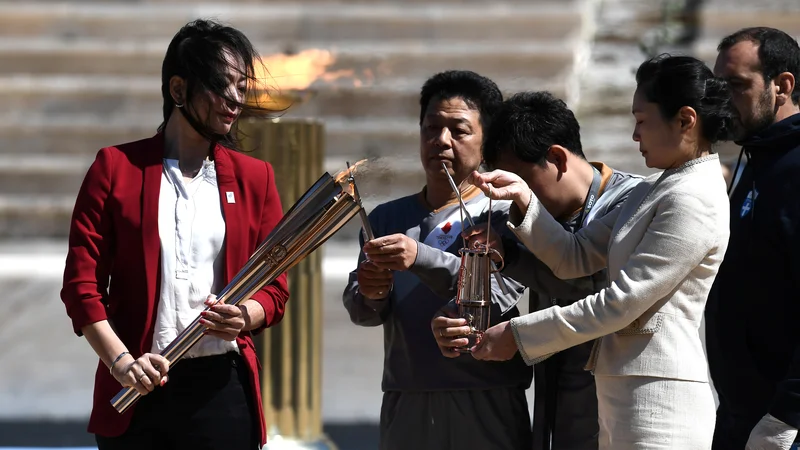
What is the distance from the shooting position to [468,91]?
2934 millimetres

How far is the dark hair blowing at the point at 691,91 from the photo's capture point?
2.29 m

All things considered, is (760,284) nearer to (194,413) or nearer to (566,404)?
(566,404)

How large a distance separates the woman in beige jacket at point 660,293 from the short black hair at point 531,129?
35 cm

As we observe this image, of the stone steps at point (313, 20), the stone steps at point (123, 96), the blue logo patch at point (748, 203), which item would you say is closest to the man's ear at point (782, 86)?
the blue logo patch at point (748, 203)

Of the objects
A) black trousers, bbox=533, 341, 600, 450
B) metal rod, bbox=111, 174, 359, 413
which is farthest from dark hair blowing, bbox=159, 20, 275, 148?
black trousers, bbox=533, 341, 600, 450

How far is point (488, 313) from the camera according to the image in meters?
2.44

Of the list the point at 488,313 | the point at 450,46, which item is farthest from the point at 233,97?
the point at 450,46

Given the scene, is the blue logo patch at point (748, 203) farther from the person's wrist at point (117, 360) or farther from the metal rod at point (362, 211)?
the person's wrist at point (117, 360)

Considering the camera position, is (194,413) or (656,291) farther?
(194,413)

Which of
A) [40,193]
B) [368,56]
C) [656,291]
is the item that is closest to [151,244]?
[656,291]

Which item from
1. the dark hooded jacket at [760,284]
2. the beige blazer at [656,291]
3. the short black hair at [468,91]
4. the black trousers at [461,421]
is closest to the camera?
the beige blazer at [656,291]

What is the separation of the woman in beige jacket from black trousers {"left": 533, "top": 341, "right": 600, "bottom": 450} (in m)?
0.34

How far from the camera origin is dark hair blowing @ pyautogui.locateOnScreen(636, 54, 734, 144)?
2285mm

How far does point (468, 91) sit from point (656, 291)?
3.05 ft
